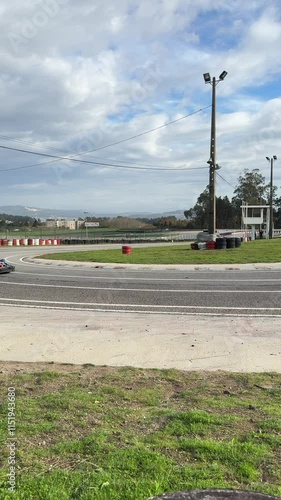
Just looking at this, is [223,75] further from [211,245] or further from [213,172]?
[211,245]

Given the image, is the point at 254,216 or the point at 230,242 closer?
the point at 230,242

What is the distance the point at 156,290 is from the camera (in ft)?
40.7

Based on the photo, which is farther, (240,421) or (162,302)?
(162,302)

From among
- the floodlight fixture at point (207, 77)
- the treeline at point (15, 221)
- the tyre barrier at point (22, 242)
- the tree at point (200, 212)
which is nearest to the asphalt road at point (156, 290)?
the floodlight fixture at point (207, 77)

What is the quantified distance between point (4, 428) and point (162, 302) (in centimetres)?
714

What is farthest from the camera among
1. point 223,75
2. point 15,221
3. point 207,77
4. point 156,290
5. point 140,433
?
point 15,221

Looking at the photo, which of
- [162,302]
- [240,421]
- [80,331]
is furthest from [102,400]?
[162,302]

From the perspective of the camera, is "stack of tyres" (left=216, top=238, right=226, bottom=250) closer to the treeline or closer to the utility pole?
the utility pole

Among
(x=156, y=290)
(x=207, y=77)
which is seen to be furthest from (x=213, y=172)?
(x=156, y=290)

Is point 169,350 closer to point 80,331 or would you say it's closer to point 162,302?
point 80,331

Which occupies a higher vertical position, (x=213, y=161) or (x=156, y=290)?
(x=213, y=161)

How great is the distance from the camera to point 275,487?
8.65ft

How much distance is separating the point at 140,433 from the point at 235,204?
12310 cm

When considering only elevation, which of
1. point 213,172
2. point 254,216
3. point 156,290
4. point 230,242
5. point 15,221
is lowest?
point 156,290
